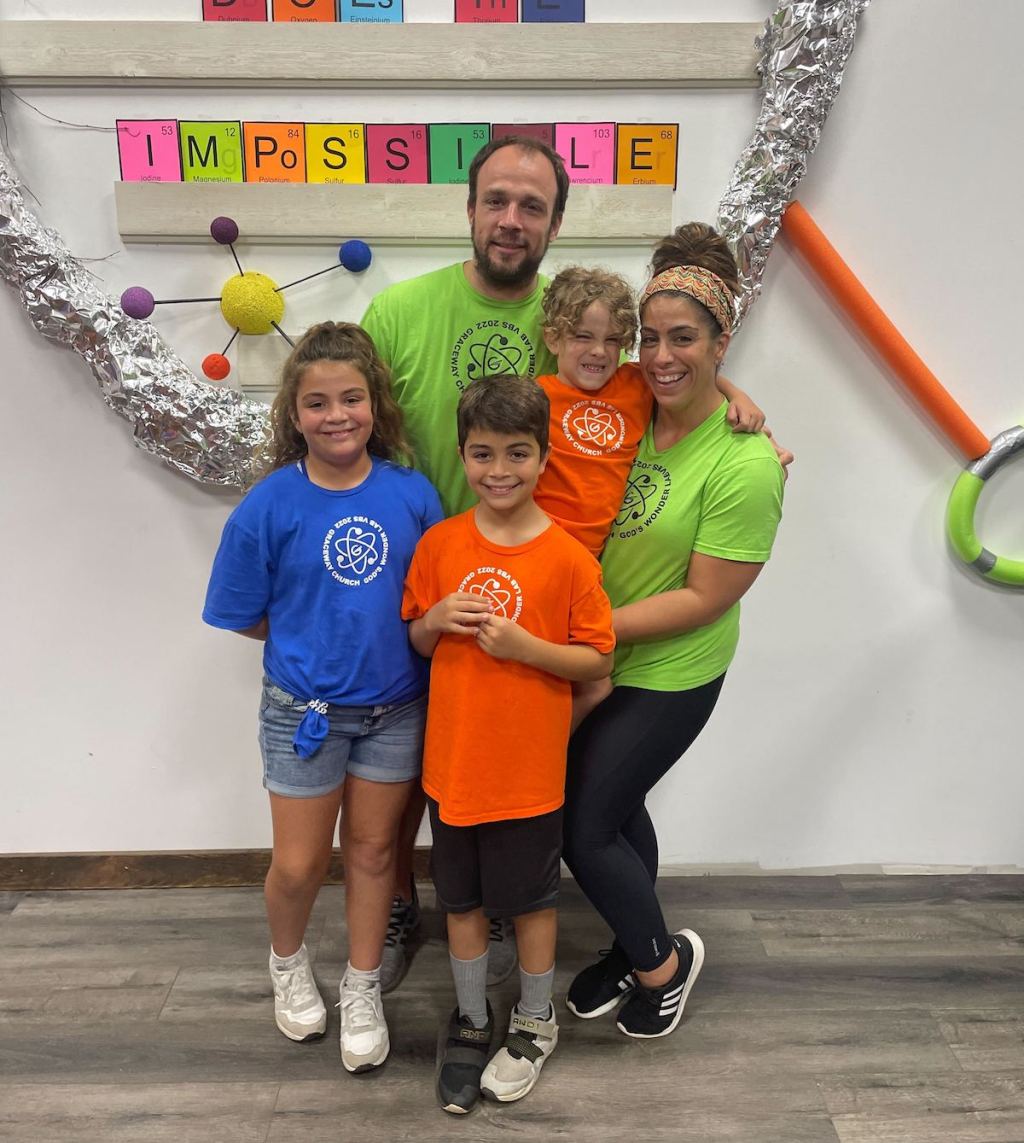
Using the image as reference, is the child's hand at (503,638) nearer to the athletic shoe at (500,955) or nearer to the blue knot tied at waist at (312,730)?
the blue knot tied at waist at (312,730)

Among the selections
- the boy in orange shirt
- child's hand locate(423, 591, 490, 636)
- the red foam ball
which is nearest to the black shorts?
the boy in orange shirt

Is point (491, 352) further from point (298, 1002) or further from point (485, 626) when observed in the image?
point (298, 1002)

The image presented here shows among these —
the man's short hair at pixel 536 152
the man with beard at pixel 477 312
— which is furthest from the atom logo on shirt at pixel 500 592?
the man's short hair at pixel 536 152

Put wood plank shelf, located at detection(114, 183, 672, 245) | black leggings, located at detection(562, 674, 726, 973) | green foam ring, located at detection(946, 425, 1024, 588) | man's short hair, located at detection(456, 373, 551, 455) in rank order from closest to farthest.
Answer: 1. man's short hair, located at detection(456, 373, 551, 455)
2. black leggings, located at detection(562, 674, 726, 973)
3. wood plank shelf, located at detection(114, 183, 672, 245)
4. green foam ring, located at detection(946, 425, 1024, 588)

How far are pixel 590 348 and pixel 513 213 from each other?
246mm

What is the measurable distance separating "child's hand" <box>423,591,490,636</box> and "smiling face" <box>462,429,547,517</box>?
0.14 metres

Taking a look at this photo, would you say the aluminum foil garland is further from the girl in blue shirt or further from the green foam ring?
the green foam ring

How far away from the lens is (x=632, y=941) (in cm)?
145

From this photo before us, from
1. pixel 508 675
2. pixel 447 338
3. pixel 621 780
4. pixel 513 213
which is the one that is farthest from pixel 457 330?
pixel 621 780

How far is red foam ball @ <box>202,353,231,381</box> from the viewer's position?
1.60m

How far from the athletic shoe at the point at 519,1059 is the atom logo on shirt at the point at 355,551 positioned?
812 mm

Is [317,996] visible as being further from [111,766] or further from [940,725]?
[940,725]

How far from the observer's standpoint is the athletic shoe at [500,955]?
162cm

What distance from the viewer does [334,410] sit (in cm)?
123
